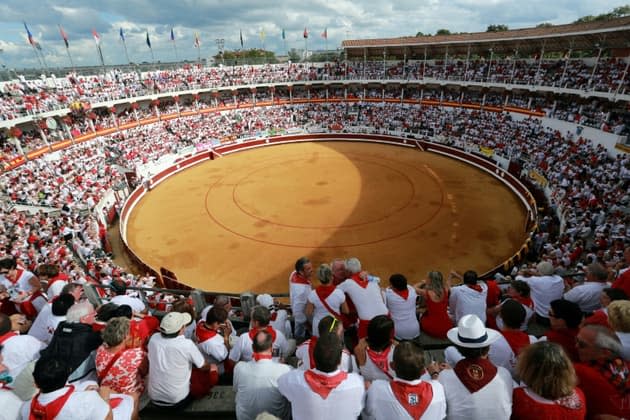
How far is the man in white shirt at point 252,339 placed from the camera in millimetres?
4340

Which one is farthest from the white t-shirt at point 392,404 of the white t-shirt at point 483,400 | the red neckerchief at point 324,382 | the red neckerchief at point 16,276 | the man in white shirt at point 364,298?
the red neckerchief at point 16,276

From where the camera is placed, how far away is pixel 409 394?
9.79ft

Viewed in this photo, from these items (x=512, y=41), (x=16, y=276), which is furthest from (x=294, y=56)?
(x=16, y=276)

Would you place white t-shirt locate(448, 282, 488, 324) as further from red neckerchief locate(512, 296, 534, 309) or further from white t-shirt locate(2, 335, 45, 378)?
white t-shirt locate(2, 335, 45, 378)

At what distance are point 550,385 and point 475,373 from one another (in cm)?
59

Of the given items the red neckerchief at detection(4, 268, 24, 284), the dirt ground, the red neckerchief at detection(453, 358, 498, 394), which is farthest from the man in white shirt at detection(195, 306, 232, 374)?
the dirt ground

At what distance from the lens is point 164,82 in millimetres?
44969

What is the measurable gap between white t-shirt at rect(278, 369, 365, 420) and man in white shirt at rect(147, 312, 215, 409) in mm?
1540

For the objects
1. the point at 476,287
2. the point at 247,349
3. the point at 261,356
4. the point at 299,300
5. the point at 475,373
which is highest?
the point at 475,373

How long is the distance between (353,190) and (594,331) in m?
24.6

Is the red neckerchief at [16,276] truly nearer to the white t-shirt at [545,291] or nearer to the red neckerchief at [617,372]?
the red neckerchief at [617,372]

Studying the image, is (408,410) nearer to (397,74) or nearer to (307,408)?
(307,408)

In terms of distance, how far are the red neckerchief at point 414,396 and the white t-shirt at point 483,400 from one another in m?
0.29

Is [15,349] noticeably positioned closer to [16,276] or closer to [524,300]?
[16,276]
